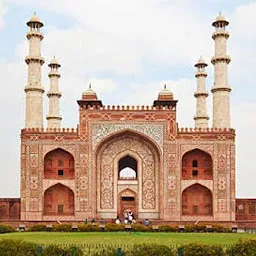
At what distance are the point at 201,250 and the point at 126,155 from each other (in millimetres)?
15559

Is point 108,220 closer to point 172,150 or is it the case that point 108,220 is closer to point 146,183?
point 146,183

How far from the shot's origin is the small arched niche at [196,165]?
25.1m

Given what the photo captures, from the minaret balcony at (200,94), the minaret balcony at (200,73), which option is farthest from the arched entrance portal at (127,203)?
the minaret balcony at (200,73)

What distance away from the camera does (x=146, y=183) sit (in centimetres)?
2525

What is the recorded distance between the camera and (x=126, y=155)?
1004 inches

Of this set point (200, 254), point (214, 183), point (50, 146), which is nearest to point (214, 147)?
point (214, 183)

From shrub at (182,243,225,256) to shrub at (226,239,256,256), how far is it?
0.18 m

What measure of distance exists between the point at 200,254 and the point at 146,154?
608 inches

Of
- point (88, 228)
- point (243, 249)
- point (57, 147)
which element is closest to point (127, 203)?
point (57, 147)

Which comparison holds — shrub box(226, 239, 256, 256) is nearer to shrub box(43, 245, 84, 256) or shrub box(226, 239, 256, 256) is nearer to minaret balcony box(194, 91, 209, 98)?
shrub box(43, 245, 84, 256)

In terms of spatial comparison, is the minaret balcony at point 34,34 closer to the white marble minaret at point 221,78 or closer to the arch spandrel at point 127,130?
the arch spandrel at point 127,130

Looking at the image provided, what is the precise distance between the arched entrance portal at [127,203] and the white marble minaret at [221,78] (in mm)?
4699

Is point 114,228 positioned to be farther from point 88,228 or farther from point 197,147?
point 197,147

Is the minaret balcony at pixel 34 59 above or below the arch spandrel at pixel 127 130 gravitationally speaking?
above
